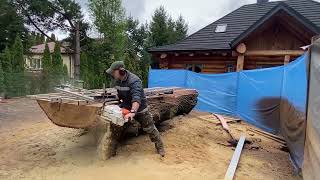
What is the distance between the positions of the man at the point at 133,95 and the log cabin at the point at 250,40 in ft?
27.9

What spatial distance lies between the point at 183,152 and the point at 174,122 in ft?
8.36

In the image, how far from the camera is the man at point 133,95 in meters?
5.99

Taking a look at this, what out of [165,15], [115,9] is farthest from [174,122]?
[165,15]

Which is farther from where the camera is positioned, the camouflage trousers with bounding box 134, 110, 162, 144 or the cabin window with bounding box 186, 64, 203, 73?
the cabin window with bounding box 186, 64, 203, 73

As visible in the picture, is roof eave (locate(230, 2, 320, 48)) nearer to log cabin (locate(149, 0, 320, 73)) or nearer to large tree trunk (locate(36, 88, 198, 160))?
log cabin (locate(149, 0, 320, 73))

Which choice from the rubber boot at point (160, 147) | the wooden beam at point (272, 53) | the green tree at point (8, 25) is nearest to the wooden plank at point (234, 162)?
the rubber boot at point (160, 147)

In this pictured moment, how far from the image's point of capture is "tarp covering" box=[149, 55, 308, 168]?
693 cm

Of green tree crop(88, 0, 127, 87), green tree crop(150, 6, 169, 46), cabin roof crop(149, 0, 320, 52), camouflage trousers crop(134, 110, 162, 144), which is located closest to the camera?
camouflage trousers crop(134, 110, 162, 144)

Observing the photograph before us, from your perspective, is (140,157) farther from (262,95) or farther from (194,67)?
(194,67)

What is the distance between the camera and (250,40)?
1534 cm

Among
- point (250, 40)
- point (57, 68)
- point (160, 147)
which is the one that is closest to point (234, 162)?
point (160, 147)

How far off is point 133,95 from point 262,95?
227 inches

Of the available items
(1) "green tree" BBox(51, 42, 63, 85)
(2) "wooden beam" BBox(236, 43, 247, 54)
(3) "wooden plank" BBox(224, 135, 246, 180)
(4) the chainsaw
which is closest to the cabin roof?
(2) "wooden beam" BBox(236, 43, 247, 54)

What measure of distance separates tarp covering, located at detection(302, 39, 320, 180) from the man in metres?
2.31
